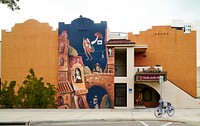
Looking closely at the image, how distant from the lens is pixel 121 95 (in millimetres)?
31703

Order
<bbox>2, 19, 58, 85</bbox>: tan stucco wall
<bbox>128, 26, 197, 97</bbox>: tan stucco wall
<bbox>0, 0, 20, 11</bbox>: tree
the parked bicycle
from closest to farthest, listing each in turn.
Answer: <bbox>0, 0, 20, 11</bbox>: tree → the parked bicycle → <bbox>2, 19, 58, 85</bbox>: tan stucco wall → <bbox>128, 26, 197, 97</bbox>: tan stucco wall

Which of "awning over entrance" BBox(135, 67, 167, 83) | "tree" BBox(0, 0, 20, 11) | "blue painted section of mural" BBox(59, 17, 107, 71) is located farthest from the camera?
"blue painted section of mural" BBox(59, 17, 107, 71)

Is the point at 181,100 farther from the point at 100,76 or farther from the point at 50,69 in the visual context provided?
the point at 50,69

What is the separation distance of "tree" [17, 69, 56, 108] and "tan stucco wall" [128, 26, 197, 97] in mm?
11016

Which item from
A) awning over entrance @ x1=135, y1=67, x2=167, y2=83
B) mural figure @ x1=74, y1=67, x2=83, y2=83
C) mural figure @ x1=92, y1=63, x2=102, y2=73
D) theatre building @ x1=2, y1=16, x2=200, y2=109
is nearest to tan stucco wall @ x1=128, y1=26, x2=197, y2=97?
theatre building @ x1=2, y1=16, x2=200, y2=109

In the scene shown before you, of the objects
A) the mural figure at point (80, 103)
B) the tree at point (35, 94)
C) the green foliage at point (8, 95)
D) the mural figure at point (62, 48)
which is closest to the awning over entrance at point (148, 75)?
the mural figure at point (80, 103)

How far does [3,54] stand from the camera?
33625 mm

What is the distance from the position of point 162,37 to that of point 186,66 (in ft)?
13.7

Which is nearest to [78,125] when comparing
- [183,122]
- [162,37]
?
[183,122]

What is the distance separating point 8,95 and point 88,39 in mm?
10361

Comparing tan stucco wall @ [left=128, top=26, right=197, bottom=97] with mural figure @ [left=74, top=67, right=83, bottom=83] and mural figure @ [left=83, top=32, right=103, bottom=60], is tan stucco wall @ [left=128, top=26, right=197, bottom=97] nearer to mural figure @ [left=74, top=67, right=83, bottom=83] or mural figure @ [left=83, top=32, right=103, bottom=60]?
mural figure @ [left=83, top=32, right=103, bottom=60]

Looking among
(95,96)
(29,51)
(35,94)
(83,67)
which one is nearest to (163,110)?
(95,96)

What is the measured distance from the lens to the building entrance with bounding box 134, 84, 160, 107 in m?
34.0

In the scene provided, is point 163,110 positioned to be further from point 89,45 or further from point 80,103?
point 89,45
